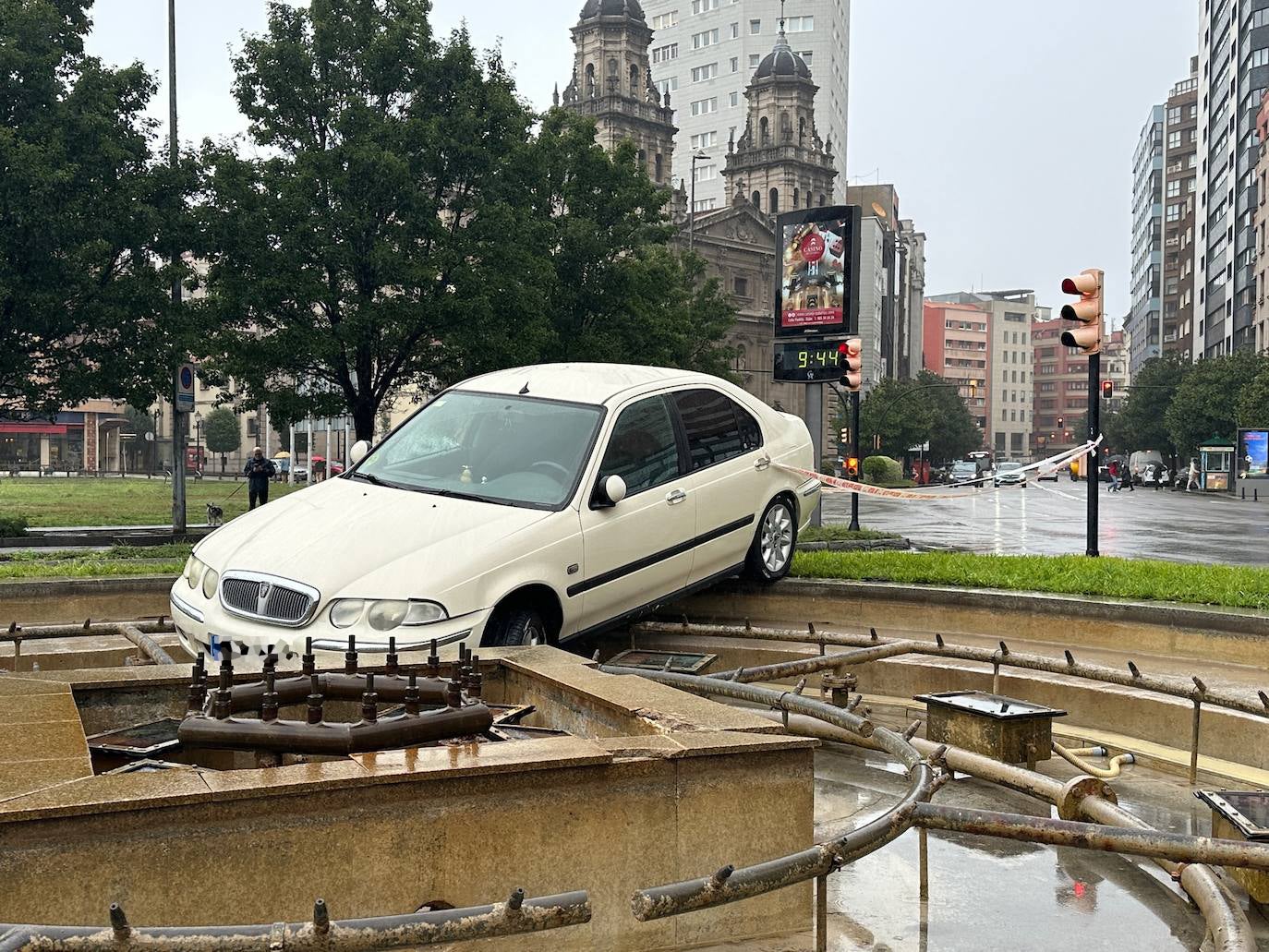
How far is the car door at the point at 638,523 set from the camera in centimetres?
743

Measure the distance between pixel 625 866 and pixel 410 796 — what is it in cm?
69

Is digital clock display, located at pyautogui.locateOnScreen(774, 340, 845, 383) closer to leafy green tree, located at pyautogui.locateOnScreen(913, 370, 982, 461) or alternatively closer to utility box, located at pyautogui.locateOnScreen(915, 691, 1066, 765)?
utility box, located at pyautogui.locateOnScreen(915, 691, 1066, 765)

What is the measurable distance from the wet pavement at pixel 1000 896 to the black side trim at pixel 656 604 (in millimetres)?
2183

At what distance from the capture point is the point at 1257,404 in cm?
6138

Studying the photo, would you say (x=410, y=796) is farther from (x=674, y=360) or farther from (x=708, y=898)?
(x=674, y=360)

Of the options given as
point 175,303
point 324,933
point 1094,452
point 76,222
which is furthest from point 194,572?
point 175,303

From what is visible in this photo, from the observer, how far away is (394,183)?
89.9 ft

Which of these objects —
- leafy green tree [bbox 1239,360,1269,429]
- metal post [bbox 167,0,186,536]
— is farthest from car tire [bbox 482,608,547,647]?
leafy green tree [bbox 1239,360,1269,429]

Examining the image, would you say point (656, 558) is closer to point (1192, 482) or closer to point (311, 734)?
point (311, 734)

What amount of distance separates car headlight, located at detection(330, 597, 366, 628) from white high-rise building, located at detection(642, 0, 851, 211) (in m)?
125

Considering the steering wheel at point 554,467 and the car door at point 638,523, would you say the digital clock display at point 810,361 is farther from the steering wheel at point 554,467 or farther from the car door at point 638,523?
the steering wheel at point 554,467

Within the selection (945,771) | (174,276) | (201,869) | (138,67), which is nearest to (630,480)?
(945,771)

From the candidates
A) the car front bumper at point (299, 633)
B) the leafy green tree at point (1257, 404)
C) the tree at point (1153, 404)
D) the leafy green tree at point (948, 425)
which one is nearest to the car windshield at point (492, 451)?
the car front bumper at point (299, 633)

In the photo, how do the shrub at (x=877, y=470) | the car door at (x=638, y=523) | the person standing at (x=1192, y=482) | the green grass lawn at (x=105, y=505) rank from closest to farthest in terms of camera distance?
the car door at (x=638, y=523)
the green grass lawn at (x=105, y=505)
the person standing at (x=1192, y=482)
the shrub at (x=877, y=470)
